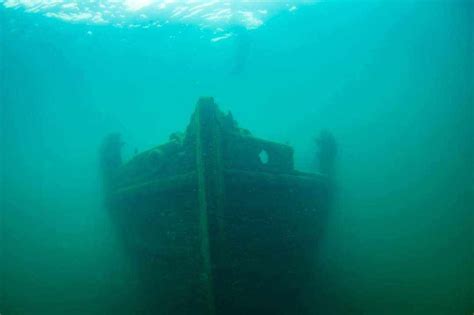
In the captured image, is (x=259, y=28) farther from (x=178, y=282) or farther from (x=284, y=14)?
(x=178, y=282)

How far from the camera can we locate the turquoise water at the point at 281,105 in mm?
10328

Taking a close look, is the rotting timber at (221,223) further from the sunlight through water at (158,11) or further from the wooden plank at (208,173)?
the sunlight through water at (158,11)

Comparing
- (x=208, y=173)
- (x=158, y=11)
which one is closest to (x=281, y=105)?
(x=158, y=11)

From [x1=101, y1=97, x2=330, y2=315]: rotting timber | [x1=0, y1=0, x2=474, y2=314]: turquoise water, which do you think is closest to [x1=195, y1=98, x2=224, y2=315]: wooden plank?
[x1=101, y1=97, x2=330, y2=315]: rotting timber

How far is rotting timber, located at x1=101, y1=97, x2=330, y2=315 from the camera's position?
17.6 feet

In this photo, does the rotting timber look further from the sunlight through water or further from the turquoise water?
the sunlight through water

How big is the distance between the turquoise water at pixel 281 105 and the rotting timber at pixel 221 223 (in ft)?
5.91

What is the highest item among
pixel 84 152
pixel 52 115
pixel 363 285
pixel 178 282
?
pixel 52 115

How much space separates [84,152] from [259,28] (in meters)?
30.6

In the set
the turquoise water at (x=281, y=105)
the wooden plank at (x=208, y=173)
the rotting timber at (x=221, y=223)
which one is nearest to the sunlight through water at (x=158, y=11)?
the turquoise water at (x=281, y=105)

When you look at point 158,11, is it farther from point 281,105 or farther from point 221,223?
point 281,105

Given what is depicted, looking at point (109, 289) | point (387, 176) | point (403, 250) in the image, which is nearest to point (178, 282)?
point (109, 289)

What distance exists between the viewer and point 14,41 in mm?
18391

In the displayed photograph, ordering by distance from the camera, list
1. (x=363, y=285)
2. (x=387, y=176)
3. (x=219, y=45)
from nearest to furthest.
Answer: (x=363, y=285), (x=387, y=176), (x=219, y=45)
